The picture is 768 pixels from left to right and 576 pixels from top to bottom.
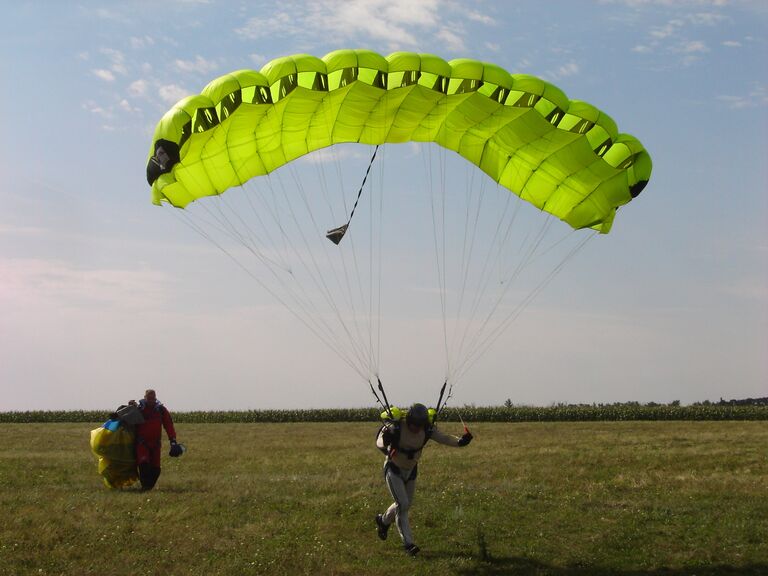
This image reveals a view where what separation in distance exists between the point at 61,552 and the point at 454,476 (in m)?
10.9

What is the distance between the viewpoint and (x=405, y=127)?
1515 centimetres

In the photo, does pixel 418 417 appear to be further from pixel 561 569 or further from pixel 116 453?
pixel 116 453

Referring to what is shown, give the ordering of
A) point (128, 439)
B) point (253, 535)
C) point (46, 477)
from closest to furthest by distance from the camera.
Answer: point (253, 535) → point (128, 439) → point (46, 477)

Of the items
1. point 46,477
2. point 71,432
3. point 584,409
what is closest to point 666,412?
point 584,409

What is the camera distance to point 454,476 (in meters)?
21.3

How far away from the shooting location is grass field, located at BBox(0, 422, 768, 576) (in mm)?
12203

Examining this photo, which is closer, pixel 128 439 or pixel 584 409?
pixel 128 439

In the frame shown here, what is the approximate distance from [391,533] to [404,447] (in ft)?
6.30

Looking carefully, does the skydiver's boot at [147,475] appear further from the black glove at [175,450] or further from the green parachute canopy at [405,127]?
the green parachute canopy at [405,127]

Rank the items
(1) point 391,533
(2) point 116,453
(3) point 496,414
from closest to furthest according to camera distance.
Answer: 1. (1) point 391,533
2. (2) point 116,453
3. (3) point 496,414

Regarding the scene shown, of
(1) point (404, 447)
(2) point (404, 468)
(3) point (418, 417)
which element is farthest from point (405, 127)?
(2) point (404, 468)

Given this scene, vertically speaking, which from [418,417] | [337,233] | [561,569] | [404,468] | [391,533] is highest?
[337,233]

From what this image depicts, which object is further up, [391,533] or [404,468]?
[404,468]

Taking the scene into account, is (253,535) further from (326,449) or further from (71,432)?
(71,432)
